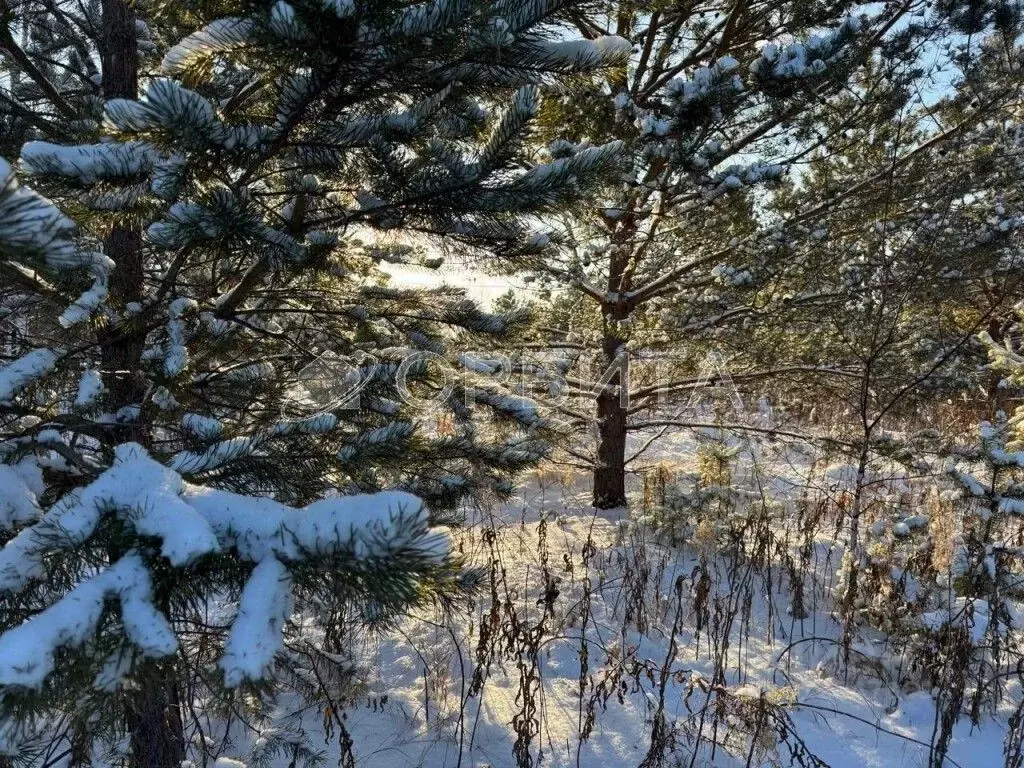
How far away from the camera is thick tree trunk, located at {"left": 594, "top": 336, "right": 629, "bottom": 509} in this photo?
6.01 meters

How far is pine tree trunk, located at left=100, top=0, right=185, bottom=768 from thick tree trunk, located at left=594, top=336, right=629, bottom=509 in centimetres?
426

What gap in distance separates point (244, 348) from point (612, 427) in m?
3.96

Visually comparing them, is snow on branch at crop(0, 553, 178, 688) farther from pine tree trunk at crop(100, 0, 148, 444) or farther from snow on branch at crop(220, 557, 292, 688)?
pine tree trunk at crop(100, 0, 148, 444)

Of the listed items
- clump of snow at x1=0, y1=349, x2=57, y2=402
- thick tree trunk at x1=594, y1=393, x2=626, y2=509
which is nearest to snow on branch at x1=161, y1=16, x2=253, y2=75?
clump of snow at x1=0, y1=349, x2=57, y2=402

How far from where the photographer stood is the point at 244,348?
10.4 feet

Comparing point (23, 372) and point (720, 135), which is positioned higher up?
point (720, 135)

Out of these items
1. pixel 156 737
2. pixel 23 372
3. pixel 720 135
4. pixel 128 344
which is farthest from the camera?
pixel 720 135

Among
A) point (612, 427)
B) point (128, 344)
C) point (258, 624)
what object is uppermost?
point (128, 344)

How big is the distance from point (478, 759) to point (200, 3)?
9.90 feet

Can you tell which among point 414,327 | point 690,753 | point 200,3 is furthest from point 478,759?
point 200,3

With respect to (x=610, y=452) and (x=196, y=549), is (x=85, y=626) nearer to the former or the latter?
(x=196, y=549)

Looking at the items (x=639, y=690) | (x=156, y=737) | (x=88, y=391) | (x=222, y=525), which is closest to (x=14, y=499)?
(x=88, y=391)

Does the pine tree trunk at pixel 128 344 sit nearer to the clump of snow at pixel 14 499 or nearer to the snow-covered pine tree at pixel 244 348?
the snow-covered pine tree at pixel 244 348

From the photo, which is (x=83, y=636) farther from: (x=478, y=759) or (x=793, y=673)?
(x=793, y=673)
